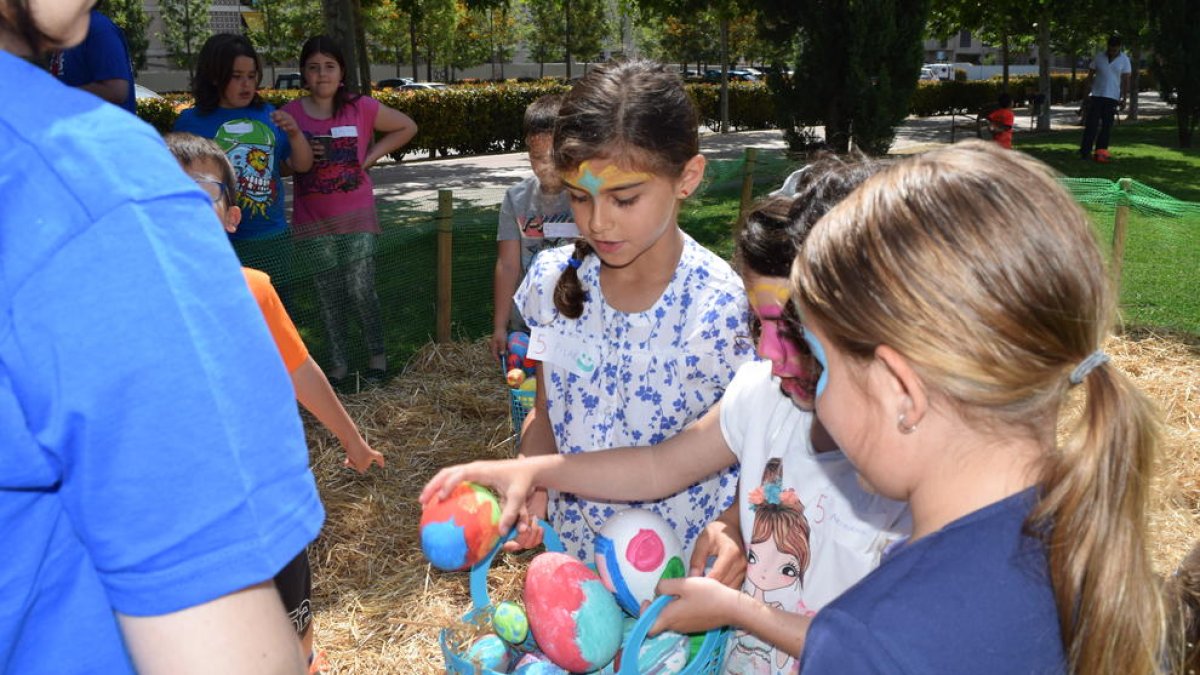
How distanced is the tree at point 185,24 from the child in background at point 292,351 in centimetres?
4839

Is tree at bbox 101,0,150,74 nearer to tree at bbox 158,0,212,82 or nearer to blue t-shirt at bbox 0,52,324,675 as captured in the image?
tree at bbox 158,0,212,82

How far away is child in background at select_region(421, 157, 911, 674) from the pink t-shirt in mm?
4288

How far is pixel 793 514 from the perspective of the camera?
2.18 m

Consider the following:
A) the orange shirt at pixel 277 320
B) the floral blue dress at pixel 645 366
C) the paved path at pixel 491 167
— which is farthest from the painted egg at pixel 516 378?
the paved path at pixel 491 167

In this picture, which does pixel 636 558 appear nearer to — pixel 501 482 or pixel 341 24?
pixel 501 482

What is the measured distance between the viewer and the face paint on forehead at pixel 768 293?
7.13ft

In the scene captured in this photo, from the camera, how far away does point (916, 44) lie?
563 inches

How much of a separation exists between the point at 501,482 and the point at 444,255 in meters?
4.79

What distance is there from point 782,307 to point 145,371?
1.57 m

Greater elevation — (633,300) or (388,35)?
(388,35)

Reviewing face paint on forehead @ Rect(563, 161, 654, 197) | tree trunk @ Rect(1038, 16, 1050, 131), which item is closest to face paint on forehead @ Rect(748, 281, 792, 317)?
face paint on forehead @ Rect(563, 161, 654, 197)

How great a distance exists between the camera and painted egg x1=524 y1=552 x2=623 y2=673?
2.31m

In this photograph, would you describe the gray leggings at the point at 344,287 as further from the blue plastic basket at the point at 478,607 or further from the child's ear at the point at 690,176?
the blue plastic basket at the point at 478,607

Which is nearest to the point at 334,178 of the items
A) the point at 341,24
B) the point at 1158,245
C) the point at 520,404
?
the point at 520,404
